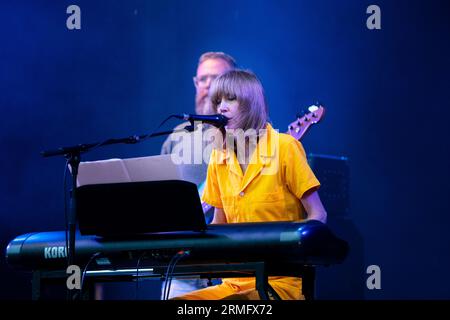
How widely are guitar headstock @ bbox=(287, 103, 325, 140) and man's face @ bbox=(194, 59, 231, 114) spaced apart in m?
0.94

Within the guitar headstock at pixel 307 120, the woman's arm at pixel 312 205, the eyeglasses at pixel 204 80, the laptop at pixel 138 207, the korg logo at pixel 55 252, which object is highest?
the eyeglasses at pixel 204 80

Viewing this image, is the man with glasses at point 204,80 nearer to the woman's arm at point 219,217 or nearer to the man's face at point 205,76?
the man's face at point 205,76

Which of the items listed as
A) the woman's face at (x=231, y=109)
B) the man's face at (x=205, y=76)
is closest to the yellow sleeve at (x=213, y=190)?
the woman's face at (x=231, y=109)

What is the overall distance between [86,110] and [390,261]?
2.48 m

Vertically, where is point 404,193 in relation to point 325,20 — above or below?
below

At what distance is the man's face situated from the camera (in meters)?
4.96

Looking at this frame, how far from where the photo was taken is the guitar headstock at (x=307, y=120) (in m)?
4.10

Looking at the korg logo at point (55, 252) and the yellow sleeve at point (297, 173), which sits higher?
the yellow sleeve at point (297, 173)

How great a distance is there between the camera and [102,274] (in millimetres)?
2791

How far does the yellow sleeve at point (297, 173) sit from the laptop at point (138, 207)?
738mm

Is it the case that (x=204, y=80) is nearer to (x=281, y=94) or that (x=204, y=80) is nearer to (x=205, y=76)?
(x=205, y=76)

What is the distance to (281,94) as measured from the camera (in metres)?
5.35
